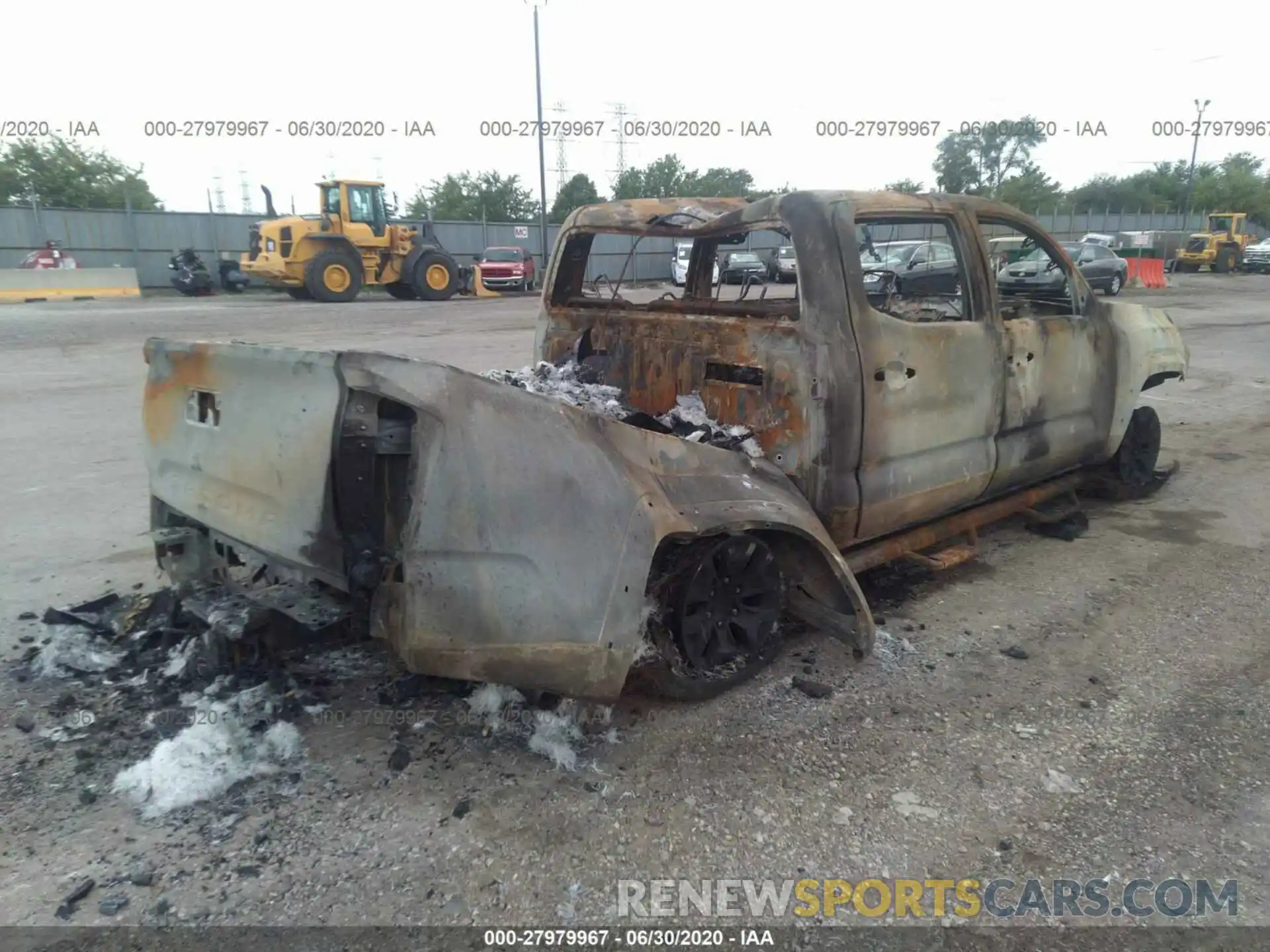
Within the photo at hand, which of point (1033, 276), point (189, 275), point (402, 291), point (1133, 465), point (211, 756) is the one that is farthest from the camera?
point (402, 291)

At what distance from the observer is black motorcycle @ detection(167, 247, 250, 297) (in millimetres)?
22438

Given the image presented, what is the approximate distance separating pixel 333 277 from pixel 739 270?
1800cm

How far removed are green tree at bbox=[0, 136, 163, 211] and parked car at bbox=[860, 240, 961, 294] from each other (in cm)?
4234

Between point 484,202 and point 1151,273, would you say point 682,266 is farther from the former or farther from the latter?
point 484,202

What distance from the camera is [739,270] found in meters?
4.35

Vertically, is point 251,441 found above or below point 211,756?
above

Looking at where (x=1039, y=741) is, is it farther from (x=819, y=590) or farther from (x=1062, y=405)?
(x=1062, y=405)

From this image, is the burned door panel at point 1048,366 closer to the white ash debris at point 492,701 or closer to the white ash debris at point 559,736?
the white ash debris at point 559,736

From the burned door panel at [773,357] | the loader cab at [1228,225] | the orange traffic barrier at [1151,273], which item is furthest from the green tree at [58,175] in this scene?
the loader cab at [1228,225]

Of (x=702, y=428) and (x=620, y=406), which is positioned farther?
(x=620, y=406)

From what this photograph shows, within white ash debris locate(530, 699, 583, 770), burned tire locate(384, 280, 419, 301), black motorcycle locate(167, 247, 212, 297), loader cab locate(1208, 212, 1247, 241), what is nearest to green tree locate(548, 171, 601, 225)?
burned tire locate(384, 280, 419, 301)

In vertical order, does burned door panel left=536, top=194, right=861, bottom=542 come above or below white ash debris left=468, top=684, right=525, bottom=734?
above

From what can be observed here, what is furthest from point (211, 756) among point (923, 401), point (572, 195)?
point (572, 195)

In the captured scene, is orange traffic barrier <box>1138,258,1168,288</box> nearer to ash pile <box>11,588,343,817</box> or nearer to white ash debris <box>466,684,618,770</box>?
white ash debris <box>466,684,618,770</box>
